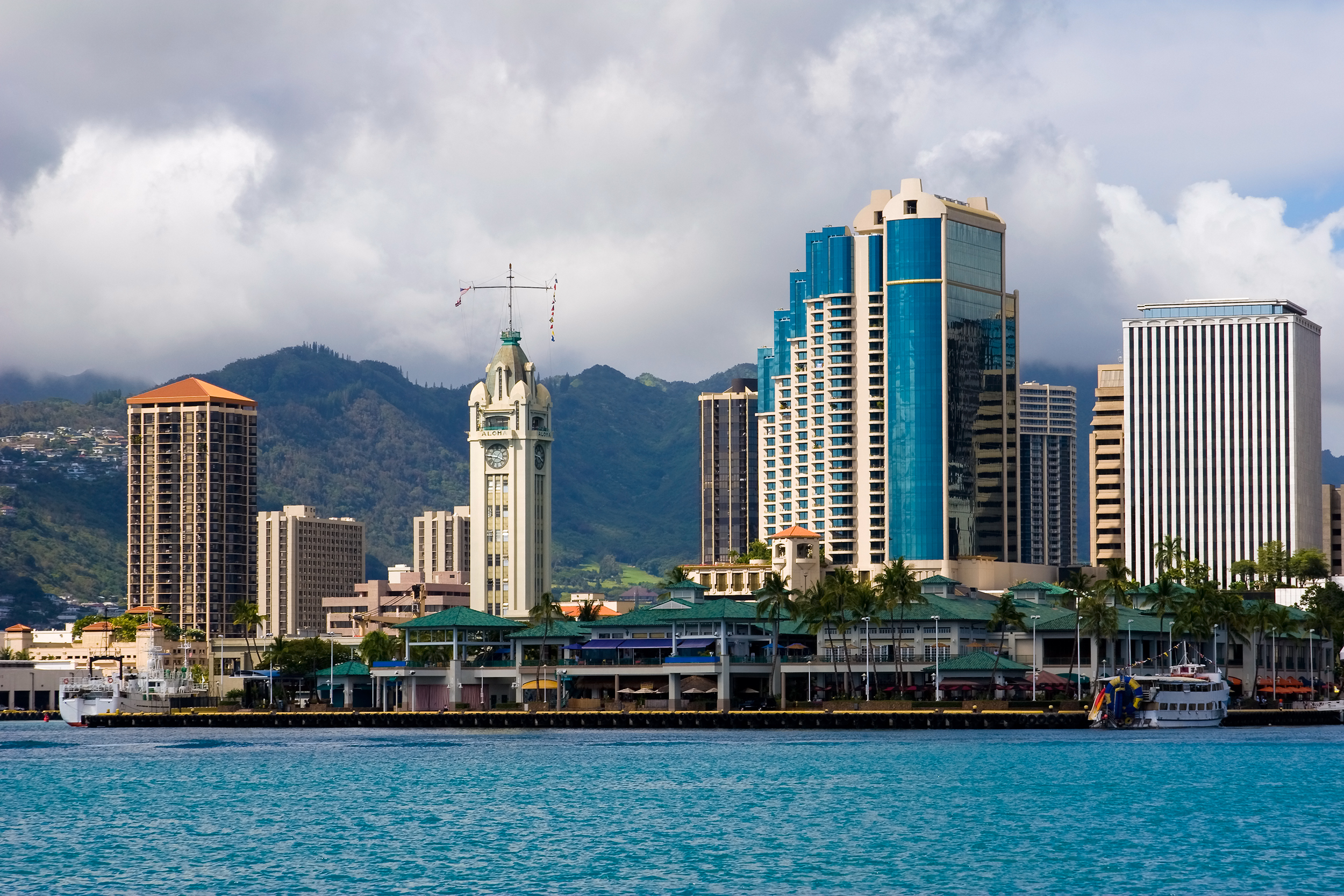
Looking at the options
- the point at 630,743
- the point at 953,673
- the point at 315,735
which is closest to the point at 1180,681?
the point at 953,673

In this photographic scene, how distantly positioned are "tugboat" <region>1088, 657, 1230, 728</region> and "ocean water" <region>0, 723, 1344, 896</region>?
17.2 m

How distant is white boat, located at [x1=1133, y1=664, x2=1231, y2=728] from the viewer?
181 m

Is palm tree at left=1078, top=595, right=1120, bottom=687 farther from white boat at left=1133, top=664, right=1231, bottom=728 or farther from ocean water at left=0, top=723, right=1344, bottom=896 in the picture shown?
ocean water at left=0, top=723, right=1344, bottom=896

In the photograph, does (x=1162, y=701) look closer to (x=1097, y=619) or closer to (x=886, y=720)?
(x=1097, y=619)

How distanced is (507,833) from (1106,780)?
41424mm

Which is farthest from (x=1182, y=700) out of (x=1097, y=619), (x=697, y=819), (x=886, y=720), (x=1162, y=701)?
(x=697, y=819)

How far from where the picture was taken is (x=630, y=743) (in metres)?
171

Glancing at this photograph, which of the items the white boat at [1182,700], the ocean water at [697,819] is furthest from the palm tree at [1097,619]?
the ocean water at [697,819]

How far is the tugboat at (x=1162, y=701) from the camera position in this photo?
179625 mm

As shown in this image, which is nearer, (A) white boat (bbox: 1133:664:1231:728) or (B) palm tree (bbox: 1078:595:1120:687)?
(A) white boat (bbox: 1133:664:1231:728)

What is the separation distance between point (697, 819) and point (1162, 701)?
8964cm

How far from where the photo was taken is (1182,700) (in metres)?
184

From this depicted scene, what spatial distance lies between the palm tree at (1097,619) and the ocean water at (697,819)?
2962cm

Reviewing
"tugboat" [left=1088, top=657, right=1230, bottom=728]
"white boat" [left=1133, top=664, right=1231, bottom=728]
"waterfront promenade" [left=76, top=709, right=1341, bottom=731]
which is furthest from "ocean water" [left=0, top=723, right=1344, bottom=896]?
"white boat" [left=1133, top=664, right=1231, bottom=728]
